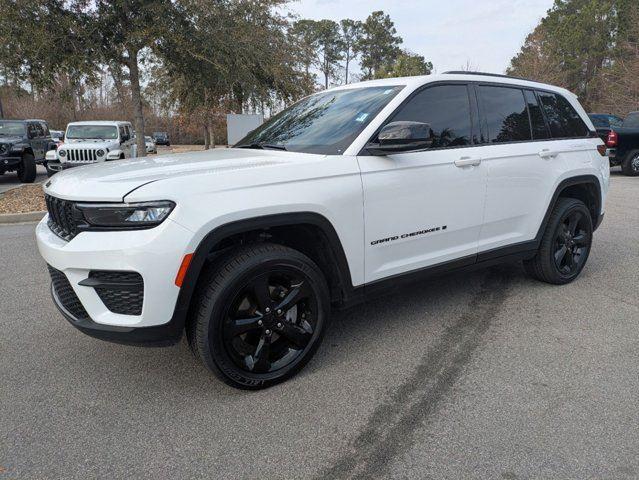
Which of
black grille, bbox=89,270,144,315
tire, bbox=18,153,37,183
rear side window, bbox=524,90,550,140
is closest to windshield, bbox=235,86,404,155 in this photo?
black grille, bbox=89,270,144,315

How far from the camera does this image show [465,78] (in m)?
3.69

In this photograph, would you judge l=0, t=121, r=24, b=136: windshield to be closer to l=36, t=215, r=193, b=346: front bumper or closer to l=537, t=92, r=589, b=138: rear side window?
l=36, t=215, r=193, b=346: front bumper

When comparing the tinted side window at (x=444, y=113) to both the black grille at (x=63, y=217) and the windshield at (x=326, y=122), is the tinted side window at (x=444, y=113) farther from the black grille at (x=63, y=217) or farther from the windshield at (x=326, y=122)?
the black grille at (x=63, y=217)

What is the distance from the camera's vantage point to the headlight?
2328mm

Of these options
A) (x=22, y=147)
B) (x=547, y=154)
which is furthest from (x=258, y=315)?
(x=22, y=147)

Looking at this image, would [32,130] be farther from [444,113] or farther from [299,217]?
[299,217]

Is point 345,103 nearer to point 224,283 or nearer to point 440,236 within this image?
point 440,236

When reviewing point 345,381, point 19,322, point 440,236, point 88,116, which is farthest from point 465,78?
point 88,116

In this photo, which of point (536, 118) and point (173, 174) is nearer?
point (173, 174)

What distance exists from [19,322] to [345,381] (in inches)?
105

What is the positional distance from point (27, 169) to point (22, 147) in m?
0.62

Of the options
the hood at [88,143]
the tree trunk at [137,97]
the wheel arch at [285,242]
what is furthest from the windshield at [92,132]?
the wheel arch at [285,242]

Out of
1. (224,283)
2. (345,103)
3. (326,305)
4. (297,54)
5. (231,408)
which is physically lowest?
(231,408)

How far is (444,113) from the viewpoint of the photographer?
354 cm
